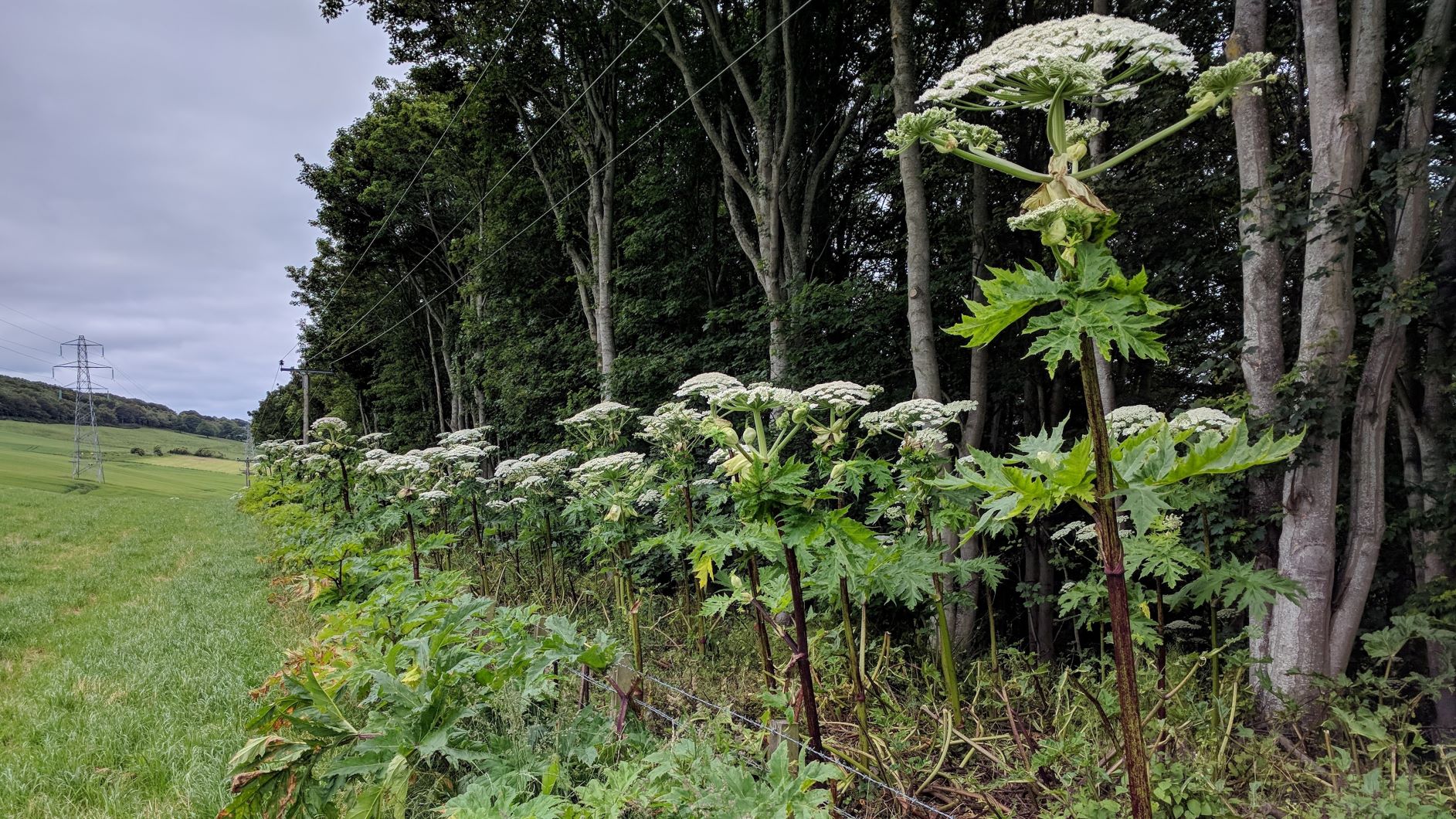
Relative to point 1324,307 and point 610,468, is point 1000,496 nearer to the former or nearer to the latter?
point 1324,307

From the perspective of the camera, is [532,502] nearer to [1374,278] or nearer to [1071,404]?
[1071,404]

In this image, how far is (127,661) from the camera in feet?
15.9

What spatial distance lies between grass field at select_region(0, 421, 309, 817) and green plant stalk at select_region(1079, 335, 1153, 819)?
377 centimetres

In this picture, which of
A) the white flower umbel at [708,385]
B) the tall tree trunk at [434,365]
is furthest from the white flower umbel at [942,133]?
the tall tree trunk at [434,365]

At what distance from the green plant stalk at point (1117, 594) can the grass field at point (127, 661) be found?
3.77 metres

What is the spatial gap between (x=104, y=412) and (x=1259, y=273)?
118 meters

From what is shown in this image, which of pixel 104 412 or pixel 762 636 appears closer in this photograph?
pixel 762 636

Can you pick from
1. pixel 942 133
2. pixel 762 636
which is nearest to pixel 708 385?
pixel 762 636

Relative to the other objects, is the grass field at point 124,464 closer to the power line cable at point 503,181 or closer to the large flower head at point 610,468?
the power line cable at point 503,181

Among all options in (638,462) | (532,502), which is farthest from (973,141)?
(532,502)

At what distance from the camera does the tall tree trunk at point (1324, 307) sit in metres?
3.11

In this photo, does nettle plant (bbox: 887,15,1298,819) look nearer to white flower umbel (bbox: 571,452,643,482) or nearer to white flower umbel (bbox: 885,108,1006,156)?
white flower umbel (bbox: 885,108,1006,156)

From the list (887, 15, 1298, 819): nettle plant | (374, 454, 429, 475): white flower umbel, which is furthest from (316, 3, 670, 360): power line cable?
(887, 15, 1298, 819): nettle plant

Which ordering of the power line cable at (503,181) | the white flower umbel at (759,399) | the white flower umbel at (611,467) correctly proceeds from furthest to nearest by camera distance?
the power line cable at (503,181) < the white flower umbel at (611,467) < the white flower umbel at (759,399)
